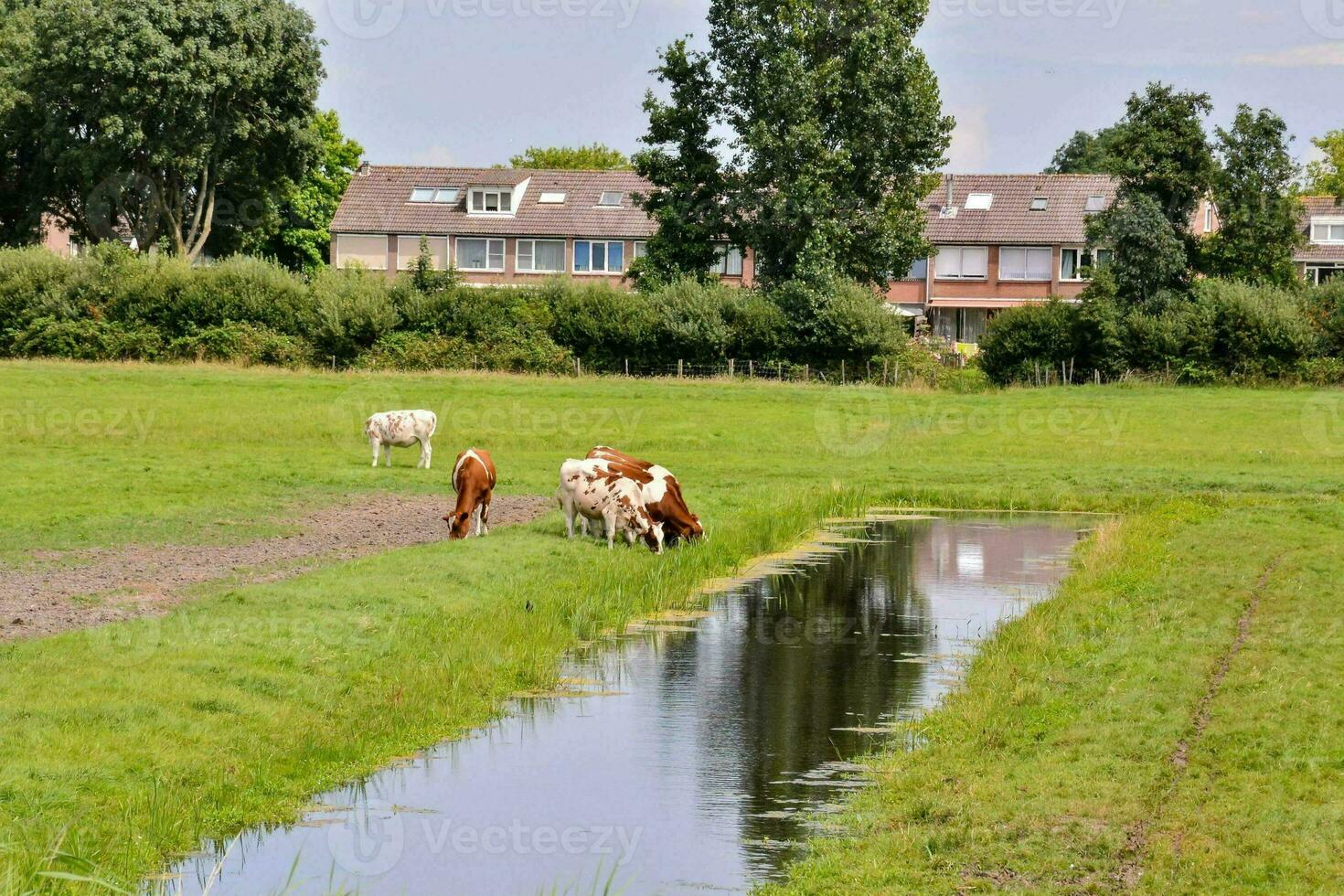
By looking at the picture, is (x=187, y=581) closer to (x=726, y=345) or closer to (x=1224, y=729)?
(x=1224, y=729)

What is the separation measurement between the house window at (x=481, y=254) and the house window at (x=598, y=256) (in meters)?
4.49

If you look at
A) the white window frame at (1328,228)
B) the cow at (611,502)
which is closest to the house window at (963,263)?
the white window frame at (1328,228)

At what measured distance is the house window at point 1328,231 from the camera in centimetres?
10012

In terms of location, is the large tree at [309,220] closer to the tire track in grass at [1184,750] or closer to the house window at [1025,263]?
the house window at [1025,263]

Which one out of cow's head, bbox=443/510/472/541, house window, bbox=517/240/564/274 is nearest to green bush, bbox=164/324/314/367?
house window, bbox=517/240/564/274

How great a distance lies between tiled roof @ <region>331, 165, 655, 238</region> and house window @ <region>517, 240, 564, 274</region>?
742 mm

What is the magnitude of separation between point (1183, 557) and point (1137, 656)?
7.47 m

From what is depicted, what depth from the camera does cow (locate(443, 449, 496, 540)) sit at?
24.3 metres

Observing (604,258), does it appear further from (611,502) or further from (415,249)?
(611,502)

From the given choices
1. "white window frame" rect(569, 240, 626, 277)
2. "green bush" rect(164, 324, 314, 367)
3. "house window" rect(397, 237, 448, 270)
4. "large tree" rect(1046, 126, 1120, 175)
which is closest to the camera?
"green bush" rect(164, 324, 314, 367)

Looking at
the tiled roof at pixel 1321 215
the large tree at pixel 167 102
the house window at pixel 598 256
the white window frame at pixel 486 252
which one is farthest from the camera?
the tiled roof at pixel 1321 215

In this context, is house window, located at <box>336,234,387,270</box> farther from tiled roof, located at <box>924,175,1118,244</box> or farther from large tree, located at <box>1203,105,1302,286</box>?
large tree, located at <box>1203,105,1302,286</box>

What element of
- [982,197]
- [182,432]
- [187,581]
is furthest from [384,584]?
[982,197]

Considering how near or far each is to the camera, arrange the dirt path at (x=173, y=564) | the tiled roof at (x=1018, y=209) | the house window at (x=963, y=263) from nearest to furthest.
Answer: the dirt path at (x=173, y=564), the tiled roof at (x=1018, y=209), the house window at (x=963, y=263)
